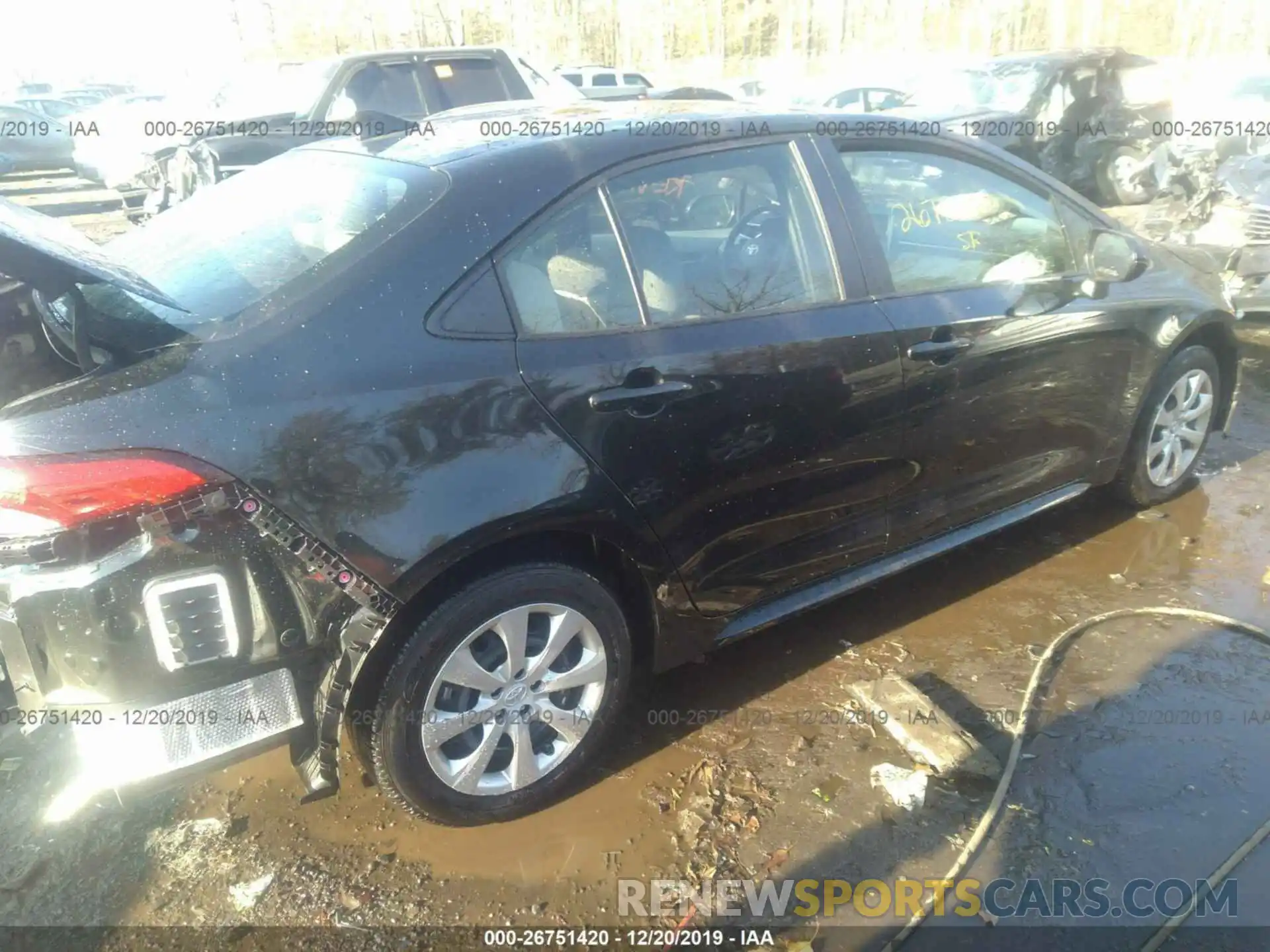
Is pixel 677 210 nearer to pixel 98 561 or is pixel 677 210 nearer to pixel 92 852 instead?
pixel 98 561

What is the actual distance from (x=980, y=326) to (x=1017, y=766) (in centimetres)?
138

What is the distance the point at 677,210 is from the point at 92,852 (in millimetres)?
2375

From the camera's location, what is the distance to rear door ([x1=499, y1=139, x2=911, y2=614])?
7.75ft

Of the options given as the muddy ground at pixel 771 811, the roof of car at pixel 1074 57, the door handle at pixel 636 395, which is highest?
the roof of car at pixel 1074 57

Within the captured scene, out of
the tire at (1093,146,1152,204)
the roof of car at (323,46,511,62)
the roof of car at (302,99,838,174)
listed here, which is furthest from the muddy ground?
the tire at (1093,146,1152,204)

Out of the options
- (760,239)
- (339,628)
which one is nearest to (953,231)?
(760,239)

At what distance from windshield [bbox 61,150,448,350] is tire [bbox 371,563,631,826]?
2.78 feet

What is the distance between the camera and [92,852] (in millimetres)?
2477

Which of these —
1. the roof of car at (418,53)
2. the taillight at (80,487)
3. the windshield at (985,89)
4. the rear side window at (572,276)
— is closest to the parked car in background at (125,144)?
the roof of car at (418,53)

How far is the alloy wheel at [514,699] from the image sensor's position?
2324mm

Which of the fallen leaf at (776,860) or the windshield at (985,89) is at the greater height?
the windshield at (985,89)

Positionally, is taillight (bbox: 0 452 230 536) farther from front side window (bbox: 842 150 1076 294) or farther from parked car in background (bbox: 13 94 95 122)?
parked car in background (bbox: 13 94 95 122)

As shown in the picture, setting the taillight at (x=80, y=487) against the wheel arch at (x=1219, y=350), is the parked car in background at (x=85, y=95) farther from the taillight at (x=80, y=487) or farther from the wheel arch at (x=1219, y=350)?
the wheel arch at (x=1219, y=350)

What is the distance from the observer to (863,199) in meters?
2.91
